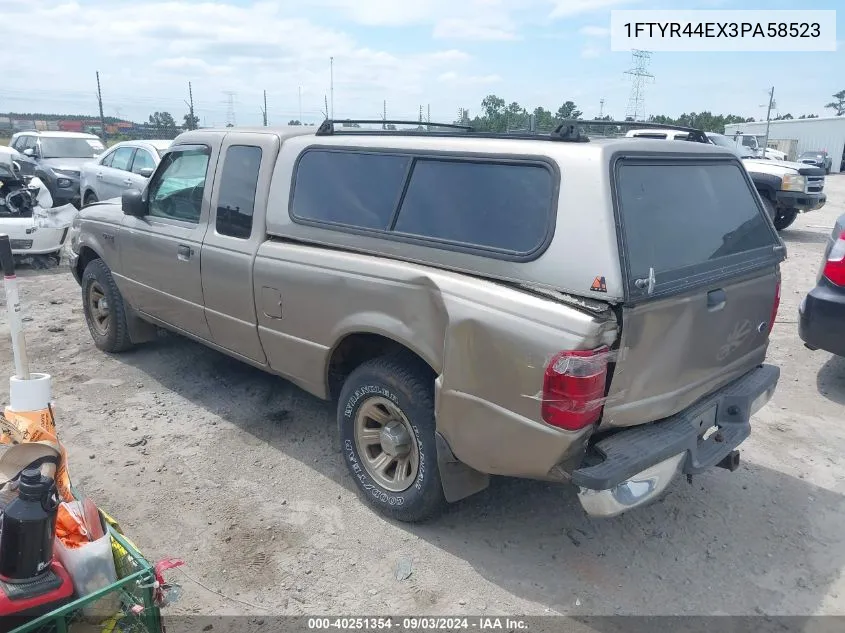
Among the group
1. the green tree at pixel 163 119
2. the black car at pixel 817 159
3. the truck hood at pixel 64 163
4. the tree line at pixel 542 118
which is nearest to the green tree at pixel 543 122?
the tree line at pixel 542 118

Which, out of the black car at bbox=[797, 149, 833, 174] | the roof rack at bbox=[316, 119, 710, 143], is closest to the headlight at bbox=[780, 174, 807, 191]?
the roof rack at bbox=[316, 119, 710, 143]

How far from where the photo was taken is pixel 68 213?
9.66m

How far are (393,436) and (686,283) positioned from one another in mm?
1606

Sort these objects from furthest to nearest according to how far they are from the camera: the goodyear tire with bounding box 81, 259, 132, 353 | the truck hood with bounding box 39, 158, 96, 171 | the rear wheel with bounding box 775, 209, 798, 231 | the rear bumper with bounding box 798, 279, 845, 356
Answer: the truck hood with bounding box 39, 158, 96, 171
the rear wheel with bounding box 775, 209, 798, 231
the goodyear tire with bounding box 81, 259, 132, 353
the rear bumper with bounding box 798, 279, 845, 356

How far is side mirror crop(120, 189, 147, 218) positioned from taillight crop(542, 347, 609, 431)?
3.65 metres

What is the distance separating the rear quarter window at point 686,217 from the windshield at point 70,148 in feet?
50.2

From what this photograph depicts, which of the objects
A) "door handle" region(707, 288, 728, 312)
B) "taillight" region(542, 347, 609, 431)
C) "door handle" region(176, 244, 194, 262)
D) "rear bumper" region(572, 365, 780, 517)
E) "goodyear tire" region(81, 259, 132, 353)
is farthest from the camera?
"goodyear tire" region(81, 259, 132, 353)

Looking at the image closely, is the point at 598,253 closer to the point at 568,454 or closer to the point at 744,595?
the point at 568,454

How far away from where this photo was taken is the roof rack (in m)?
2.97

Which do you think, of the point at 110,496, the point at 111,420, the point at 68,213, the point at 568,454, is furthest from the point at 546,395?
the point at 68,213

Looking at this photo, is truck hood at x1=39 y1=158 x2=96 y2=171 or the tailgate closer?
the tailgate

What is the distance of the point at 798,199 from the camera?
36.7 feet

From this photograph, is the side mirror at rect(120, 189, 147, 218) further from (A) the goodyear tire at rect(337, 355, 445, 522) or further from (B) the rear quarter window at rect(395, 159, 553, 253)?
(B) the rear quarter window at rect(395, 159, 553, 253)

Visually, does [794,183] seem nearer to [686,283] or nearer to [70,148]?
[686,283]
